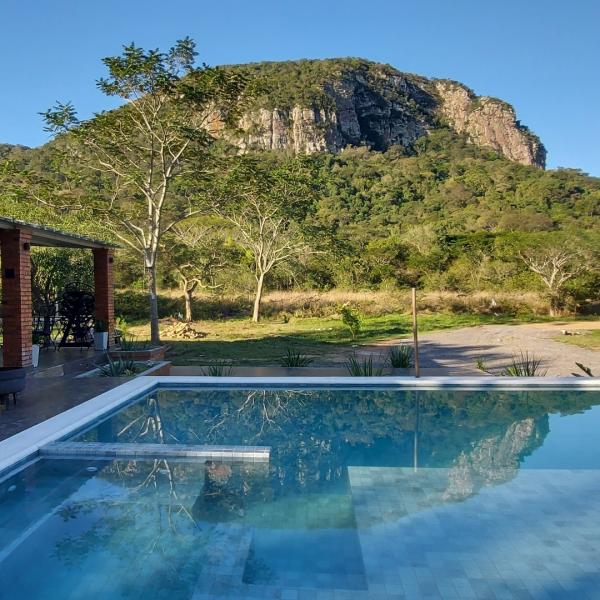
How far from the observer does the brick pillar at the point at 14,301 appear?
324 inches

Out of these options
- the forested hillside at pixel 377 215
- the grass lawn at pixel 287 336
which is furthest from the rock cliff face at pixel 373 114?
the grass lawn at pixel 287 336

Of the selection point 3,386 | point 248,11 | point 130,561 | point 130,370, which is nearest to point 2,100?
point 248,11

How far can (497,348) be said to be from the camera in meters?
13.7

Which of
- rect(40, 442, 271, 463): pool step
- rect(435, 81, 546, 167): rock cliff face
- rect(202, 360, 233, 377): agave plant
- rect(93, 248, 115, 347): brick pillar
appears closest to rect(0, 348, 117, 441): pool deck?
rect(40, 442, 271, 463): pool step

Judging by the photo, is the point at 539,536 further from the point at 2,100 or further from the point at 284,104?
the point at 284,104

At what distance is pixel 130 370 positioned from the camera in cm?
892

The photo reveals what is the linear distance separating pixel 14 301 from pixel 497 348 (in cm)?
1056

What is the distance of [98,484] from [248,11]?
54.9 ft

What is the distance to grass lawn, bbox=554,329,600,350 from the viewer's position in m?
13.7

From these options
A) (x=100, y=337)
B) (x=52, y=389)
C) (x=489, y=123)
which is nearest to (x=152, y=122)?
(x=100, y=337)

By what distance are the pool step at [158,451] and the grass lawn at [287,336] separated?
6173 millimetres

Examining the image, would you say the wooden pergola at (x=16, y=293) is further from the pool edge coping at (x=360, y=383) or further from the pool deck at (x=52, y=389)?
the pool edge coping at (x=360, y=383)

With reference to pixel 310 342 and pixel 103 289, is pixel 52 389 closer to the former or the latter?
pixel 103 289

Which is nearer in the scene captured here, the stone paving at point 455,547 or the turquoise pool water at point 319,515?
the stone paving at point 455,547
